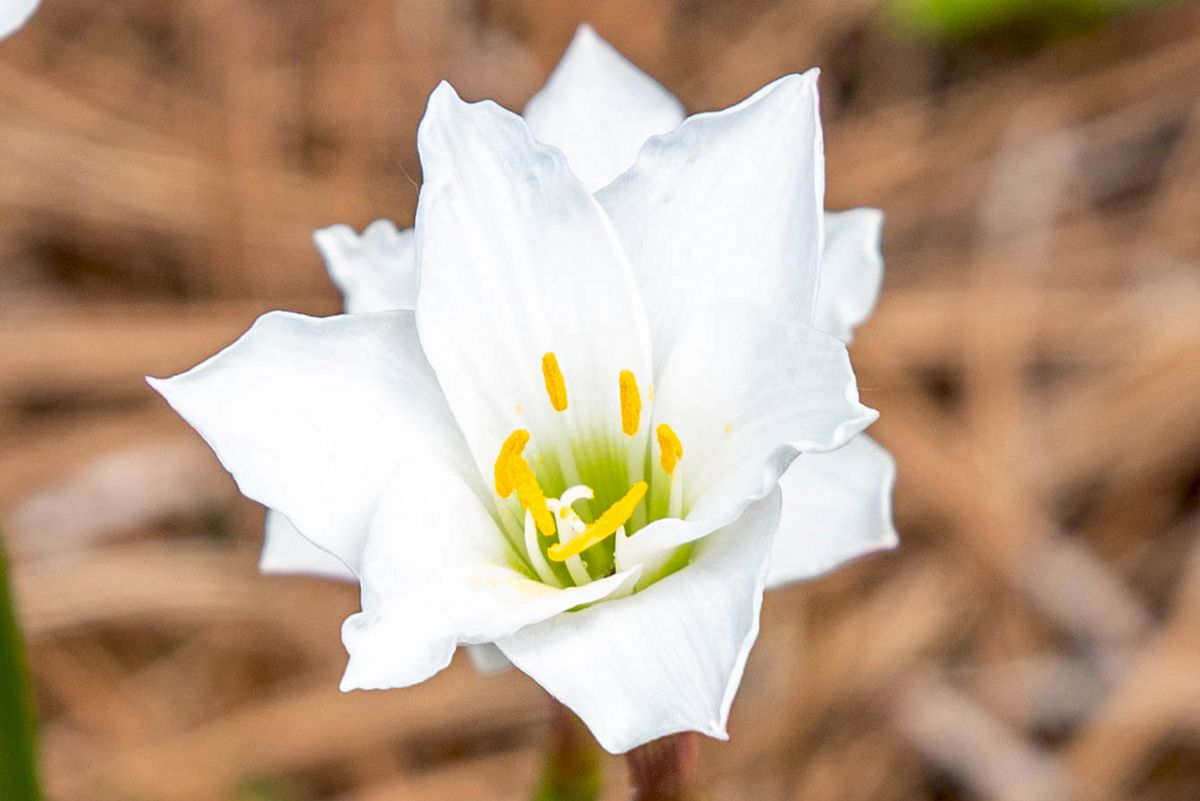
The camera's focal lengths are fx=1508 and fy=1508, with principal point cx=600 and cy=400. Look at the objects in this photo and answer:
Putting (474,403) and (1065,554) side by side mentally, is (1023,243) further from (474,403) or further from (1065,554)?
(474,403)

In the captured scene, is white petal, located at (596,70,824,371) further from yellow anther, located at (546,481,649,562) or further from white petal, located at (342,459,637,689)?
white petal, located at (342,459,637,689)

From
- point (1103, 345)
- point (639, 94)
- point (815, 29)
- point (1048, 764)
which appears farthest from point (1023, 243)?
point (639, 94)

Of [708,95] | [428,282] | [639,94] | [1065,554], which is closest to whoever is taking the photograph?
[428,282]

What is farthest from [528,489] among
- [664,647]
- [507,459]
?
[664,647]

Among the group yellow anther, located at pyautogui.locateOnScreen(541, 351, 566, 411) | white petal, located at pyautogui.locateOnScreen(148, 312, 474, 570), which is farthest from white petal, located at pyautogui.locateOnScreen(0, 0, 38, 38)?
Result: yellow anther, located at pyautogui.locateOnScreen(541, 351, 566, 411)

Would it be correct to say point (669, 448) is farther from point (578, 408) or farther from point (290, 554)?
point (290, 554)

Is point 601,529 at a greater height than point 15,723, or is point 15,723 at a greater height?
point 601,529
